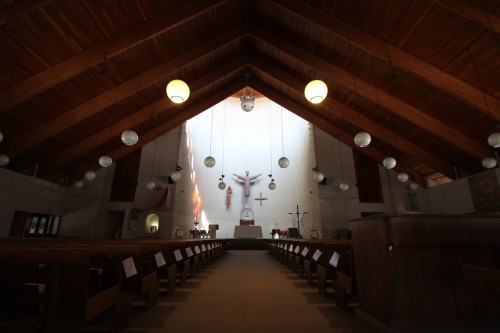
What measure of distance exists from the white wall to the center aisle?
680cm

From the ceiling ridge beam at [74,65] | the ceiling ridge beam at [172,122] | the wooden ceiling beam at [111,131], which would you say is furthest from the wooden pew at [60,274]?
the ceiling ridge beam at [172,122]

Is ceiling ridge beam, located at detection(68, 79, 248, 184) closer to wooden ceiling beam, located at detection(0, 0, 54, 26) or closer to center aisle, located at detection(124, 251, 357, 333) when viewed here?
wooden ceiling beam, located at detection(0, 0, 54, 26)

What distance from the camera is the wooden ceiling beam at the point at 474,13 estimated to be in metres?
3.37

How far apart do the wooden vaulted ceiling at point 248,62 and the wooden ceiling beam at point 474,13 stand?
0.05 feet

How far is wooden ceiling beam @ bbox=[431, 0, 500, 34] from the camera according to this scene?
3369 millimetres

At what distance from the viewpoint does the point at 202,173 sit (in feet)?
40.8

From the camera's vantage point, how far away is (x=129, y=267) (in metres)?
1.75

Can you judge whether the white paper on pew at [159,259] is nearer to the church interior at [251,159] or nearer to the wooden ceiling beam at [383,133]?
the church interior at [251,159]

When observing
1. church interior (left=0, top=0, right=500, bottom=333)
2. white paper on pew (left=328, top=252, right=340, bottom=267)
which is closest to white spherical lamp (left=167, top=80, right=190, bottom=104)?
church interior (left=0, top=0, right=500, bottom=333)

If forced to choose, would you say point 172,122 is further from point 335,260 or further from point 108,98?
point 335,260

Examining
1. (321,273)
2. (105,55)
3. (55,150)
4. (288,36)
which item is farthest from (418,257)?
(55,150)

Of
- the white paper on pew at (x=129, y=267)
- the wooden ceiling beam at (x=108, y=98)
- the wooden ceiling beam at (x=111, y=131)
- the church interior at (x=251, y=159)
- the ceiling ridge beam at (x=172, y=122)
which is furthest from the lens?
the ceiling ridge beam at (x=172, y=122)

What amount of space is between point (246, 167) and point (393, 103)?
9.06 meters

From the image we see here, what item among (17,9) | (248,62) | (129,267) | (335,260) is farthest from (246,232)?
(17,9)
